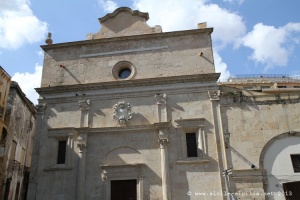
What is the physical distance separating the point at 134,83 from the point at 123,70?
4.26 ft

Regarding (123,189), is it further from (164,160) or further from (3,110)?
(3,110)

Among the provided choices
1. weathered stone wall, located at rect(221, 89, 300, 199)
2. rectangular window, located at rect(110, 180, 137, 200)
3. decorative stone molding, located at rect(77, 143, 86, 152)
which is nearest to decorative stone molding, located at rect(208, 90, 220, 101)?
weathered stone wall, located at rect(221, 89, 300, 199)

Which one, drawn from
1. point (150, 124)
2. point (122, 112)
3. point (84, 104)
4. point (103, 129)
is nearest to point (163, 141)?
point (150, 124)

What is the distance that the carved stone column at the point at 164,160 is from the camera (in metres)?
12.9

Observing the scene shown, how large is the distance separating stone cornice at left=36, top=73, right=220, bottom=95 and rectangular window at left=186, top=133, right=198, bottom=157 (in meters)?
2.66

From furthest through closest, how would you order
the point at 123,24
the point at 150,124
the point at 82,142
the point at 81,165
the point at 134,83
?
1. the point at 123,24
2. the point at 134,83
3. the point at 82,142
4. the point at 150,124
5. the point at 81,165

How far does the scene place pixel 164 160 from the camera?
43.8 ft

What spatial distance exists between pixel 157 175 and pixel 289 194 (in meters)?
5.67

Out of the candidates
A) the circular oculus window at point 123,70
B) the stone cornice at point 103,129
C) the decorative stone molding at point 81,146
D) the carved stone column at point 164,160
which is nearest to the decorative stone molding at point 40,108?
the stone cornice at point 103,129

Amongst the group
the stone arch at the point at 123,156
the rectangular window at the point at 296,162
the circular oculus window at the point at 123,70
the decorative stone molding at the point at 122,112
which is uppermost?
the circular oculus window at the point at 123,70

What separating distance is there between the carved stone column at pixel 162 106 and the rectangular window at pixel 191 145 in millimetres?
1373

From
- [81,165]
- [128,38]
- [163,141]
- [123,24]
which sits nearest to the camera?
[163,141]

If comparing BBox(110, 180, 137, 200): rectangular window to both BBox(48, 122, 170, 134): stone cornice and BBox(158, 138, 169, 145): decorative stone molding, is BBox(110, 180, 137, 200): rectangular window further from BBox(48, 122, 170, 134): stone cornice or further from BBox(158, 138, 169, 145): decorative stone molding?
BBox(48, 122, 170, 134): stone cornice

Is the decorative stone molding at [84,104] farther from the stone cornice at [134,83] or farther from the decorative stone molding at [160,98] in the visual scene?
the decorative stone molding at [160,98]
